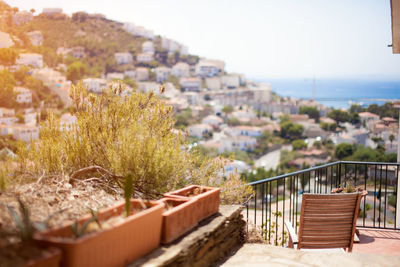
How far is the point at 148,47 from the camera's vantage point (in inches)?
3538

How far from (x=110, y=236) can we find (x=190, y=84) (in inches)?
3392

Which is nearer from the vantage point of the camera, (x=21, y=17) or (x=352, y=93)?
(x=21, y=17)

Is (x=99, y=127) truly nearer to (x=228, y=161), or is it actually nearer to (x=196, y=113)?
(x=228, y=161)

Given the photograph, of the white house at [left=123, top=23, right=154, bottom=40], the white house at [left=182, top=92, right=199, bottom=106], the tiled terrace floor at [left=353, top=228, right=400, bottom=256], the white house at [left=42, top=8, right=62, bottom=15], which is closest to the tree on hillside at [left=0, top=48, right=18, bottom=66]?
the white house at [left=42, top=8, right=62, bottom=15]

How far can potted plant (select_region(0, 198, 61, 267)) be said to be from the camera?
128 centimetres

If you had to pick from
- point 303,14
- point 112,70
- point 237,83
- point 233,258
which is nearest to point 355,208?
point 233,258

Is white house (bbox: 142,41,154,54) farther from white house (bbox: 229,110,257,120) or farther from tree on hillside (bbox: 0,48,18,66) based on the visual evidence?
tree on hillside (bbox: 0,48,18,66)

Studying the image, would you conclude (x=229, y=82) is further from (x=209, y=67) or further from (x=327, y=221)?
(x=327, y=221)

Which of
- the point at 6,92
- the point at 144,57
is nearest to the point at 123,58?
the point at 144,57

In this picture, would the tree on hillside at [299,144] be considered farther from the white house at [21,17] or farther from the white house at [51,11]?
the white house at [51,11]

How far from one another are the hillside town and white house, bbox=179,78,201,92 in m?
0.22

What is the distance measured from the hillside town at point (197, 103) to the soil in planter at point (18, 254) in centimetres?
3473

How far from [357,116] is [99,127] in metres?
64.6

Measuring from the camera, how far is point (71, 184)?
2.64 meters
